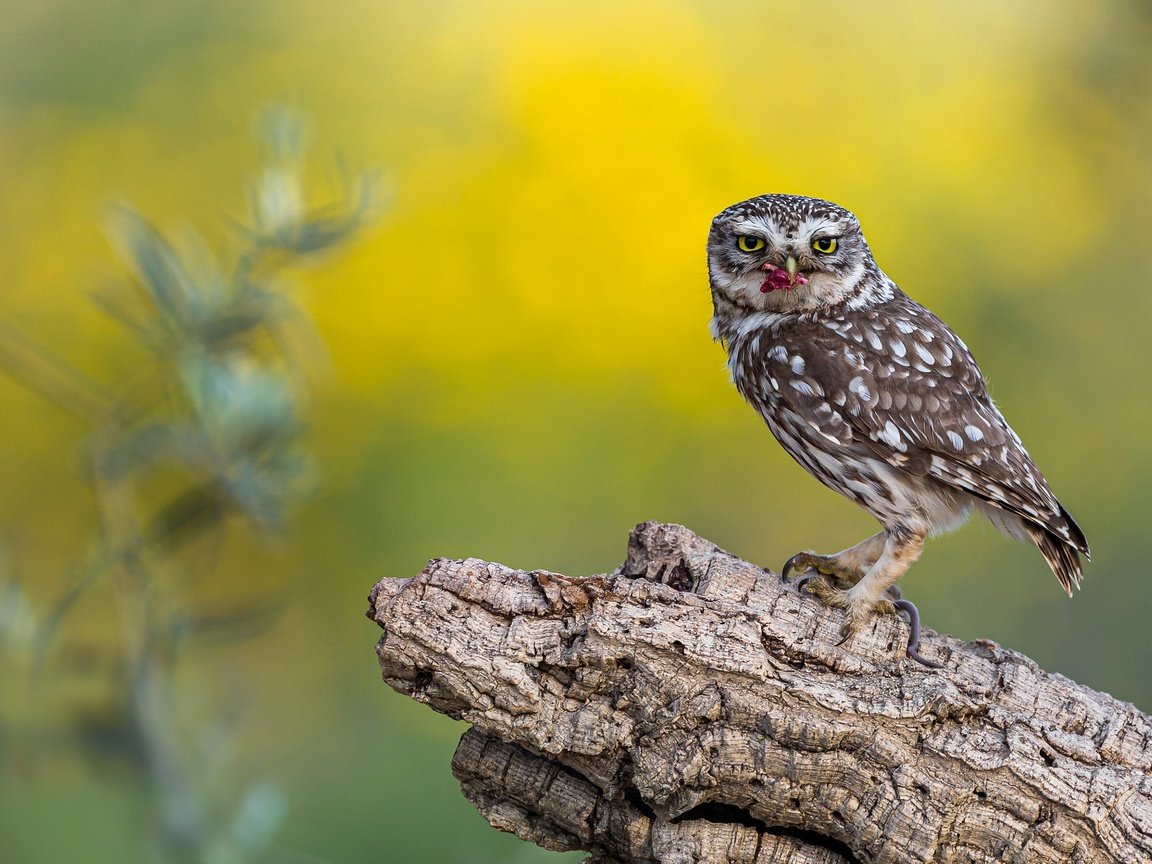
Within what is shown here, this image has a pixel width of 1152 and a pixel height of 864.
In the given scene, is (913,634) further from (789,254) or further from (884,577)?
(789,254)

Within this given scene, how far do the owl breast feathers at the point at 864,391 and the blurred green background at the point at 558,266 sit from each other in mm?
1737

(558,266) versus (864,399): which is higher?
(558,266)

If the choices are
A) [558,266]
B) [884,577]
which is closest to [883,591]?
[884,577]

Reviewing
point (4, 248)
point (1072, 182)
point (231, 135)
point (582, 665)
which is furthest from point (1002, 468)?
point (4, 248)

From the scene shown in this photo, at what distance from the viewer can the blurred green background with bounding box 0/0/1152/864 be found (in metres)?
4.27

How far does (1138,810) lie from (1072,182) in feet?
11.0

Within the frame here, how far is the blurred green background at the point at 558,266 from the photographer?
14.0 feet

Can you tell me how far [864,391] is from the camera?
246 cm

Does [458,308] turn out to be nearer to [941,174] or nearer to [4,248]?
[4,248]

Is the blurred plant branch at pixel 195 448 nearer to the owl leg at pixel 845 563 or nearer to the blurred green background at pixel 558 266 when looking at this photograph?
the blurred green background at pixel 558 266

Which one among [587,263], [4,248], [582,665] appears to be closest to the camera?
[582,665]

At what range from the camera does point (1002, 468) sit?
2432 mm

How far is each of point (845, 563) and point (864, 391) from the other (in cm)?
40

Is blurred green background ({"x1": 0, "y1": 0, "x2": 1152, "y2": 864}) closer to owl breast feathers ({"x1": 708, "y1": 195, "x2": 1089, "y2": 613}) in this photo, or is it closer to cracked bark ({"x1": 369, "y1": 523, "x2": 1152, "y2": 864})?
owl breast feathers ({"x1": 708, "y1": 195, "x2": 1089, "y2": 613})
